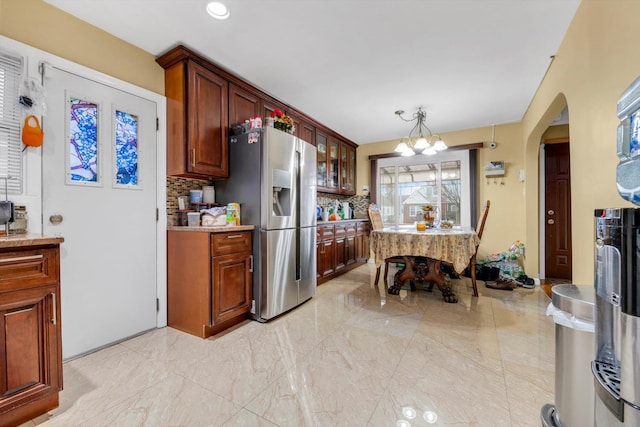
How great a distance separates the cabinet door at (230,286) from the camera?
7.35 feet

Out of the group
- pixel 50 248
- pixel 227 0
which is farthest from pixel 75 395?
pixel 227 0

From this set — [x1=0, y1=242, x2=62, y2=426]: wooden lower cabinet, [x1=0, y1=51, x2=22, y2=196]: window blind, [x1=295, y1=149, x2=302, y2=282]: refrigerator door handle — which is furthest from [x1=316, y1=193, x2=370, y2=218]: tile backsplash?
[x1=0, y1=242, x2=62, y2=426]: wooden lower cabinet

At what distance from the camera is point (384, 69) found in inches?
107

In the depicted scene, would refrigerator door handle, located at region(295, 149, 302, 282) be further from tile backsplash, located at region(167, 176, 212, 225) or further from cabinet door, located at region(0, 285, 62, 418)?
cabinet door, located at region(0, 285, 62, 418)

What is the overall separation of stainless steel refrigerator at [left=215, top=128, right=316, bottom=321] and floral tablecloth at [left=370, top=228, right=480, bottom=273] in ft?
A: 3.30

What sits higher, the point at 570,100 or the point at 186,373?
the point at 570,100

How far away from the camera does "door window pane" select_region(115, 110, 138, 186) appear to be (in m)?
2.19

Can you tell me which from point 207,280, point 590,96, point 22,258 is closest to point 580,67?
point 590,96

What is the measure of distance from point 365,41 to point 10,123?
2.54 m

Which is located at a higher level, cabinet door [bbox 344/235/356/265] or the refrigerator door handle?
the refrigerator door handle

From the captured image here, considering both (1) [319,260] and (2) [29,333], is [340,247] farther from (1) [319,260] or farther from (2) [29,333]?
(2) [29,333]

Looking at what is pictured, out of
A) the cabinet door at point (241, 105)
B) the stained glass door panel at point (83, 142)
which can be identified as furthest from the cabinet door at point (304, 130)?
the stained glass door panel at point (83, 142)

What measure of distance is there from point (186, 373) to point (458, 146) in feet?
16.0

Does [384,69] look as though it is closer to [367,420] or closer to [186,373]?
[367,420]
